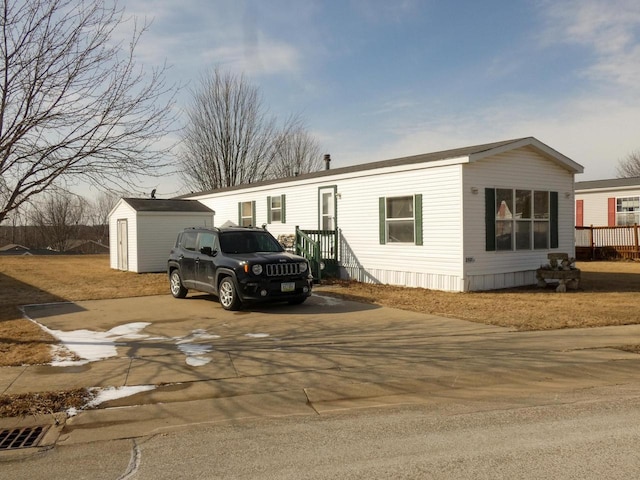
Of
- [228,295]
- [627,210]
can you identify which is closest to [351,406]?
[228,295]

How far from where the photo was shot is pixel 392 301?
12164mm

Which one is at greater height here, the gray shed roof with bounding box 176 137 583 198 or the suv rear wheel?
the gray shed roof with bounding box 176 137 583 198

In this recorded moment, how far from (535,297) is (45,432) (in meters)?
11.0

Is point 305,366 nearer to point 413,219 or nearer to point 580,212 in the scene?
point 413,219

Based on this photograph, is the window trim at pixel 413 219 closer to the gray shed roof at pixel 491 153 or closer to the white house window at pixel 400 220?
the white house window at pixel 400 220

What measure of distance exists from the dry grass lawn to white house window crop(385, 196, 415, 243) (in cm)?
147

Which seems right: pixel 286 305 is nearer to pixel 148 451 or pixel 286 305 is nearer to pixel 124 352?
pixel 124 352

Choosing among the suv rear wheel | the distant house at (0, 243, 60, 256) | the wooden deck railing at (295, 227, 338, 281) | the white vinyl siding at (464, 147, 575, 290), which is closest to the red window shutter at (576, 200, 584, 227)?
the white vinyl siding at (464, 147, 575, 290)

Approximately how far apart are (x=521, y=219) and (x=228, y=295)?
8460mm

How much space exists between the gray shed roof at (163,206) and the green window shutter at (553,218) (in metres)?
13.3

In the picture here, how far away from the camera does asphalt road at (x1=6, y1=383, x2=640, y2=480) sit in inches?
149

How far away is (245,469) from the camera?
12.7ft

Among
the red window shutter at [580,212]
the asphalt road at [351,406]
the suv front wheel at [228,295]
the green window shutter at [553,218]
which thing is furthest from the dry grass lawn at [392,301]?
the red window shutter at [580,212]

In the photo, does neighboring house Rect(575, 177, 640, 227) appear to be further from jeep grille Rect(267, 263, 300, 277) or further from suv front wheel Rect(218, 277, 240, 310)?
suv front wheel Rect(218, 277, 240, 310)
